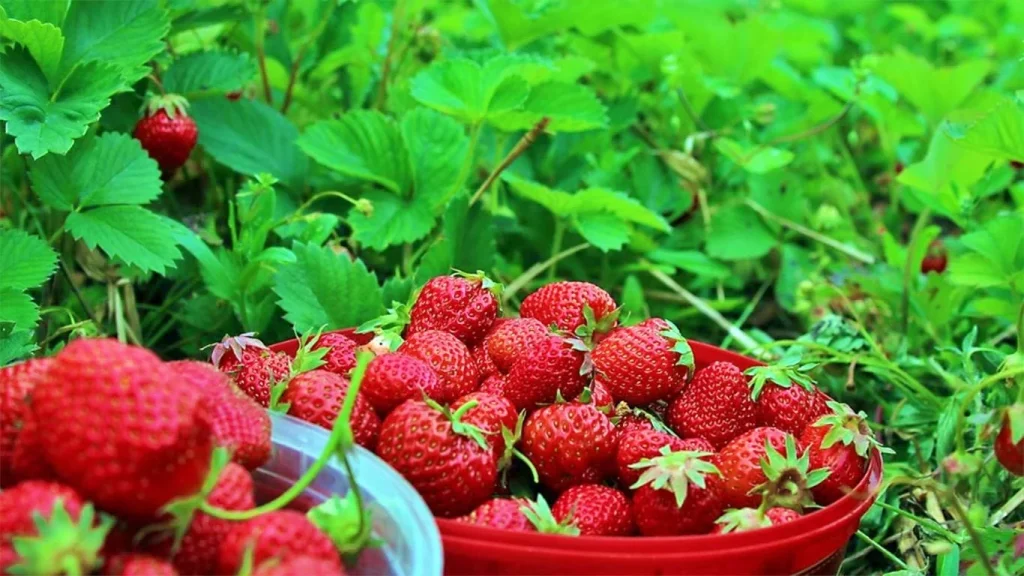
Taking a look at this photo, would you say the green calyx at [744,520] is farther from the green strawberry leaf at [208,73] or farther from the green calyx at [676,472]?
the green strawberry leaf at [208,73]

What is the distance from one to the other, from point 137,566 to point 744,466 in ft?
1.64

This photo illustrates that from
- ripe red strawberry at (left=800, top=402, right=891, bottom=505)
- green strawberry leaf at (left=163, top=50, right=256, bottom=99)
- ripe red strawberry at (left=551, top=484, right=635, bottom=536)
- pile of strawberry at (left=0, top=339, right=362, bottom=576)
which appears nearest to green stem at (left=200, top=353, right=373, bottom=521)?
pile of strawberry at (left=0, top=339, right=362, bottom=576)

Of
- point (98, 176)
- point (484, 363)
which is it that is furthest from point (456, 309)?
point (98, 176)

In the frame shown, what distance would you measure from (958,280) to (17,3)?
125cm

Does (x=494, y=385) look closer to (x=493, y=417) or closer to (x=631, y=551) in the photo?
(x=493, y=417)

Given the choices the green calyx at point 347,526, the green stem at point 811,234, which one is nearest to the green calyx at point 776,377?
the green calyx at point 347,526

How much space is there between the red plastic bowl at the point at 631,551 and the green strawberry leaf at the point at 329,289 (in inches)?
20.8

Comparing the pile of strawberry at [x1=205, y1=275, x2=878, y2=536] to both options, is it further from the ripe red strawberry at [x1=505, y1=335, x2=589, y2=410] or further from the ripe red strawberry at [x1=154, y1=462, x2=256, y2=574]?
the ripe red strawberry at [x1=154, y1=462, x2=256, y2=574]

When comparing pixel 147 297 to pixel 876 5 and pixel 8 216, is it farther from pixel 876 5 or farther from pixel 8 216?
pixel 876 5

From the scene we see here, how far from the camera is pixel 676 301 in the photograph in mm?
1870

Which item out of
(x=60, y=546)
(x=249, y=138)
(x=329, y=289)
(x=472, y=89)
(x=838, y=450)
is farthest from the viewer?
(x=249, y=138)

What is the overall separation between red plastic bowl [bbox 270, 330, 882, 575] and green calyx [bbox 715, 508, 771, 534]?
0.08 ft

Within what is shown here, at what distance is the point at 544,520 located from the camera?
34.2 inches

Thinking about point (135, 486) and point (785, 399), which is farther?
point (785, 399)
